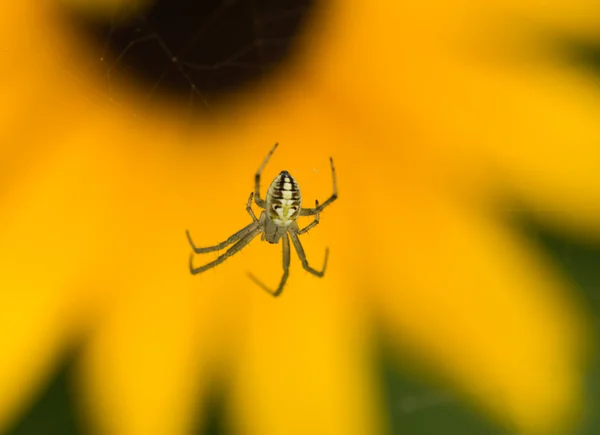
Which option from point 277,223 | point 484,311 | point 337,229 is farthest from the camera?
point 277,223

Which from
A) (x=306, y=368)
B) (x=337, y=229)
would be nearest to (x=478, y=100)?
(x=337, y=229)

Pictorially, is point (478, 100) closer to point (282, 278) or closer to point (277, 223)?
point (282, 278)

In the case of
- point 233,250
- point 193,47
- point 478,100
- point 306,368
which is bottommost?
point 306,368

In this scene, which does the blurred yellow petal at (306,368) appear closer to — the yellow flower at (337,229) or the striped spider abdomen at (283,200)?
the yellow flower at (337,229)

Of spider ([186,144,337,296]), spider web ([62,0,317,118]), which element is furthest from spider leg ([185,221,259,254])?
spider web ([62,0,317,118])

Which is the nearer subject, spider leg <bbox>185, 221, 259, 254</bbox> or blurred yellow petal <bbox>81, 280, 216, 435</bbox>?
blurred yellow petal <bbox>81, 280, 216, 435</bbox>

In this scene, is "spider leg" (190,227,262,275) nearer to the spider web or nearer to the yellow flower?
the yellow flower
